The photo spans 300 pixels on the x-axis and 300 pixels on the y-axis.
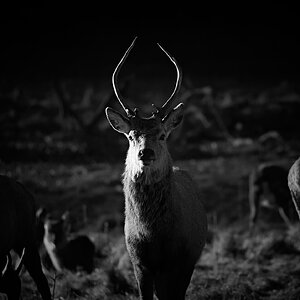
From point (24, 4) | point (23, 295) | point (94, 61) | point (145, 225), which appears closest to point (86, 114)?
point (94, 61)

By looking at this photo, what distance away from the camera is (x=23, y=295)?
6902mm

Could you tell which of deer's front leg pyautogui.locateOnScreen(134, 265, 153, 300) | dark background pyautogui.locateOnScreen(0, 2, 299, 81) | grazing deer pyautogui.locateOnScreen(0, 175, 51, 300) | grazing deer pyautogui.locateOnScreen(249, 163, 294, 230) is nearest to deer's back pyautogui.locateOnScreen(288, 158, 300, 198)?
deer's front leg pyautogui.locateOnScreen(134, 265, 153, 300)

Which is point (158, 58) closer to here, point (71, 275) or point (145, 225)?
point (71, 275)

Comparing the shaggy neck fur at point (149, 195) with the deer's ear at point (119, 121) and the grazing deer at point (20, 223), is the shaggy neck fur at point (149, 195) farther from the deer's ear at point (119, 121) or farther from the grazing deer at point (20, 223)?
the grazing deer at point (20, 223)

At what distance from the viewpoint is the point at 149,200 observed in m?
5.20

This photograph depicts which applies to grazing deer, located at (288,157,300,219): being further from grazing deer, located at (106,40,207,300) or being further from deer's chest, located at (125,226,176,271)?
deer's chest, located at (125,226,176,271)

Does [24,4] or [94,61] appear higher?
[24,4]

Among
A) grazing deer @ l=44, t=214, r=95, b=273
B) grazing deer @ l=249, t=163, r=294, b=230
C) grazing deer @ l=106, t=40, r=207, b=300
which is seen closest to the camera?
grazing deer @ l=106, t=40, r=207, b=300

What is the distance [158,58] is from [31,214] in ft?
85.3

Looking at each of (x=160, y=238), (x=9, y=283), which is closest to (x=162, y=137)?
(x=160, y=238)

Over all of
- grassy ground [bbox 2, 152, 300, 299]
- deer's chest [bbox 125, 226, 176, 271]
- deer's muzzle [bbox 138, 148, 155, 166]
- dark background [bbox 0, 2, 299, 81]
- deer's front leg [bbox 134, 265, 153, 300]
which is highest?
dark background [bbox 0, 2, 299, 81]

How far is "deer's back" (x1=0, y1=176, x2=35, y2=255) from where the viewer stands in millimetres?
5777

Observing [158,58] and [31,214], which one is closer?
[31,214]

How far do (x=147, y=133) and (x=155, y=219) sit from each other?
94 centimetres
